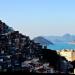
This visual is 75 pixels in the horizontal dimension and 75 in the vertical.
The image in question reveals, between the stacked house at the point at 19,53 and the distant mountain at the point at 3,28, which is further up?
the distant mountain at the point at 3,28

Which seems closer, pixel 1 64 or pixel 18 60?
pixel 1 64

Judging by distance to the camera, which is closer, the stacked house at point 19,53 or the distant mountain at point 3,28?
the stacked house at point 19,53

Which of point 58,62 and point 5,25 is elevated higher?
point 5,25

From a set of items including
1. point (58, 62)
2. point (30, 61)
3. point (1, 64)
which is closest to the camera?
point (1, 64)

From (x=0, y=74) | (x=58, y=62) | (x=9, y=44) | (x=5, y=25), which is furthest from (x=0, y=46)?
(x=0, y=74)

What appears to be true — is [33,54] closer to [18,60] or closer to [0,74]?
[18,60]

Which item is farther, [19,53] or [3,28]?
[3,28]

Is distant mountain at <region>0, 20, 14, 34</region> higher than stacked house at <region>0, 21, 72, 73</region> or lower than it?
higher

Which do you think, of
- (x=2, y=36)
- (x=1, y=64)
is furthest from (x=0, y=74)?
(x=2, y=36)

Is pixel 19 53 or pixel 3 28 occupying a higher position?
pixel 3 28

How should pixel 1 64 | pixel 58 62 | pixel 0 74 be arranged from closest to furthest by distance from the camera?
pixel 0 74
pixel 1 64
pixel 58 62

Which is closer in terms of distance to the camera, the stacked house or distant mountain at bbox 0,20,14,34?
the stacked house
